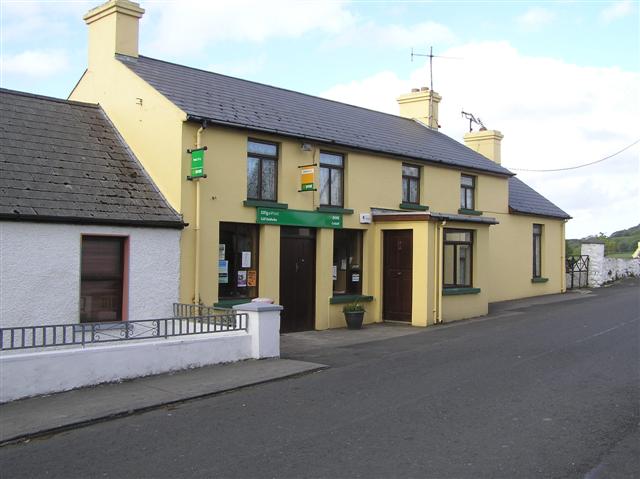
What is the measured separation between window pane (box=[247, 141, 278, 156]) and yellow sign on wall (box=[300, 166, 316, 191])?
807mm

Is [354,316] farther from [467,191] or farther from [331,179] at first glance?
[467,191]

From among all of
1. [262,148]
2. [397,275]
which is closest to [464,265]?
[397,275]

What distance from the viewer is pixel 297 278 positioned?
15844 mm

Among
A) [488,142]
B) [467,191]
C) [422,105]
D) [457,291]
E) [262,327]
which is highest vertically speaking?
[422,105]

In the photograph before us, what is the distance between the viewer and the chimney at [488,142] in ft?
86.7

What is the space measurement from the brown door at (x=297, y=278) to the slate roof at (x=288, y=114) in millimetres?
2509

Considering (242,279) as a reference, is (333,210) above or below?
above

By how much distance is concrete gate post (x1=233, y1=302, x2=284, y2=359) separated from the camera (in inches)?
446

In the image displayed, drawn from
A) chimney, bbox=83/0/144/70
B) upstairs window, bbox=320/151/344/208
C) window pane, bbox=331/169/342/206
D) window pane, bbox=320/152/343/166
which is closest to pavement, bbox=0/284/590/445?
upstairs window, bbox=320/151/344/208

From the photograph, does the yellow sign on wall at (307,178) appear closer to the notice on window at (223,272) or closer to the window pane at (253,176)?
the window pane at (253,176)

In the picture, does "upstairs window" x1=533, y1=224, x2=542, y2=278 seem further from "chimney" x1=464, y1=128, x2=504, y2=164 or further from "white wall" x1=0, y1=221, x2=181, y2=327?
"white wall" x1=0, y1=221, x2=181, y2=327

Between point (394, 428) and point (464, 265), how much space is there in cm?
1286

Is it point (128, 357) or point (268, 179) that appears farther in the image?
point (268, 179)

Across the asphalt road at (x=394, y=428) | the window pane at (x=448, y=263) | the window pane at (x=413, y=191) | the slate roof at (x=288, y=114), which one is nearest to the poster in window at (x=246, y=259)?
the slate roof at (x=288, y=114)
